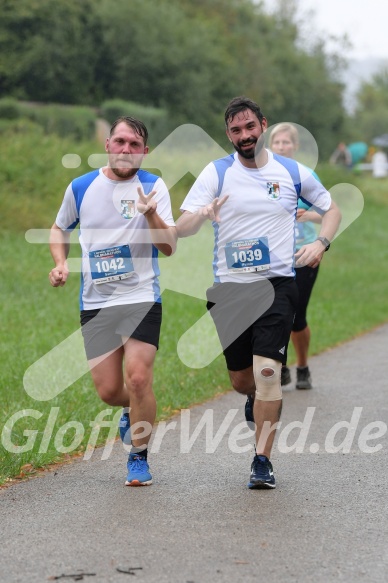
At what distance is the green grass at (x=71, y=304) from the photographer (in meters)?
9.12

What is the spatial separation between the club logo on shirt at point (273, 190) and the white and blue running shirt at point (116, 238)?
590mm

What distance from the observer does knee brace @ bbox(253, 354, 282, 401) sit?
683 cm

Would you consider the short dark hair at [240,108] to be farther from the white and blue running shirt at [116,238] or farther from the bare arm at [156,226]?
the bare arm at [156,226]

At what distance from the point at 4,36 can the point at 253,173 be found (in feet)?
126

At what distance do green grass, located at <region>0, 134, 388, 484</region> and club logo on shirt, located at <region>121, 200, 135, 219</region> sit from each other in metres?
1.69

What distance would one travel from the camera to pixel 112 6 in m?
49.6

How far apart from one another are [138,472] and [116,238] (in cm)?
134

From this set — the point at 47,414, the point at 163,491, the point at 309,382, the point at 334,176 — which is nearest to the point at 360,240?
the point at 334,176

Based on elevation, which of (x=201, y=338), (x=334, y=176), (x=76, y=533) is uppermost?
(x=334, y=176)

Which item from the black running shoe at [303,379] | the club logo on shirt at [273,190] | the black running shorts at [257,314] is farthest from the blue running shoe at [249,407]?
the black running shoe at [303,379]

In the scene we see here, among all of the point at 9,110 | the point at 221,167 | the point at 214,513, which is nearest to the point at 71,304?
the point at 221,167

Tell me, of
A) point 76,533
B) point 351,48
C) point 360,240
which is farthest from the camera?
point 351,48

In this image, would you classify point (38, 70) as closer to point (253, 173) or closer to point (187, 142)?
point (187, 142)

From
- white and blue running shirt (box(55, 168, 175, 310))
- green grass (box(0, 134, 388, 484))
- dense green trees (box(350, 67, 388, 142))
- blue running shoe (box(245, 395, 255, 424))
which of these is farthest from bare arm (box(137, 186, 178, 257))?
dense green trees (box(350, 67, 388, 142))
